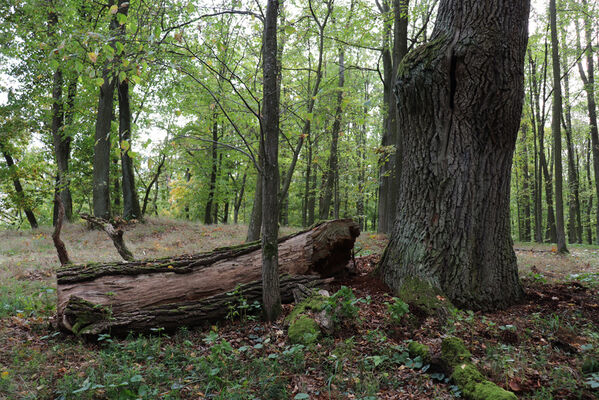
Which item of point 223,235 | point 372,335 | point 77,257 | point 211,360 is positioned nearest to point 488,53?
point 372,335

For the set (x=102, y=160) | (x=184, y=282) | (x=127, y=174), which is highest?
(x=102, y=160)

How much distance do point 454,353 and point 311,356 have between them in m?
1.33

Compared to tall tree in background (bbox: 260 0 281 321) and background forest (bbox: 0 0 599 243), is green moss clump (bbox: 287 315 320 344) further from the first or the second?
background forest (bbox: 0 0 599 243)

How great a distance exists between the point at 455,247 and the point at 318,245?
196 centimetres

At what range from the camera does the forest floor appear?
8.80 feet

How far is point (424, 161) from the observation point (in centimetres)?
460

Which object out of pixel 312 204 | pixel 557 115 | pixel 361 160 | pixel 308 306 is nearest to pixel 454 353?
pixel 308 306

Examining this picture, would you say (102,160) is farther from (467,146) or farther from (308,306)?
(467,146)

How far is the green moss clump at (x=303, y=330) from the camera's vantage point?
3.37m

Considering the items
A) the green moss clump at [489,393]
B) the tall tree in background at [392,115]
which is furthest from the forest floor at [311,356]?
the tall tree in background at [392,115]

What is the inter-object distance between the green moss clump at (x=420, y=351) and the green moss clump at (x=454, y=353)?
0.16 meters

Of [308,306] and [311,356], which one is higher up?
[308,306]

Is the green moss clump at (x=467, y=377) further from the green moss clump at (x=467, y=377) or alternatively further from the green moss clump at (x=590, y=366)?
the green moss clump at (x=590, y=366)

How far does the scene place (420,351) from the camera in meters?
3.14
